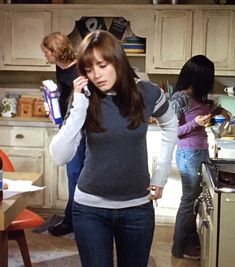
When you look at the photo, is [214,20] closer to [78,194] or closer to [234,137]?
[234,137]

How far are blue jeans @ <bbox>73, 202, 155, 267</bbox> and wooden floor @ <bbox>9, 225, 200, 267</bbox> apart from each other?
56.6 inches

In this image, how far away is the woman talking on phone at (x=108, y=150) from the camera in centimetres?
153

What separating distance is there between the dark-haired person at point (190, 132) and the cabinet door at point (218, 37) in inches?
44.5

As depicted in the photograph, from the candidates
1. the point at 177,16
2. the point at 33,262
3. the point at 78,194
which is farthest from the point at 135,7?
the point at 78,194

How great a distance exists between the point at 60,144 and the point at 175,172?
231 centimetres

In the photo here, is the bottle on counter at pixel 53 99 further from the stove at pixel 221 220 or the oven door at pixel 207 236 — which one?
the stove at pixel 221 220

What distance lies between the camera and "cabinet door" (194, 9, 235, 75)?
382 centimetres

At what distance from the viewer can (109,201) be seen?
1.57 m

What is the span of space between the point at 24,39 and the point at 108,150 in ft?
8.97

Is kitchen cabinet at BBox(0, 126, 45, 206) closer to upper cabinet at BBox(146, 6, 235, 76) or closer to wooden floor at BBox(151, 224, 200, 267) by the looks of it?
wooden floor at BBox(151, 224, 200, 267)

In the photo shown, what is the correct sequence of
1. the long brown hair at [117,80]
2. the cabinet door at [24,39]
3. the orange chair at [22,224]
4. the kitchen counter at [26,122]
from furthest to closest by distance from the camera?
the cabinet door at [24,39], the kitchen counter at [26,122], the orange chair at [22,224], the long brown hair at [117,80]

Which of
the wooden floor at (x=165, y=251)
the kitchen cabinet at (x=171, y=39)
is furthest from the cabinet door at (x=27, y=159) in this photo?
the kitchen cabinet at (x=171, y=39)

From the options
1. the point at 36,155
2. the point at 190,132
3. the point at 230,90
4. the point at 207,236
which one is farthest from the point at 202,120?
the point at 36,155

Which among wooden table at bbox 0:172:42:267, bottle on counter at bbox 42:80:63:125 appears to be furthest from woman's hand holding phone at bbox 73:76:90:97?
bottle on counter at bbox 42:80:63:125
